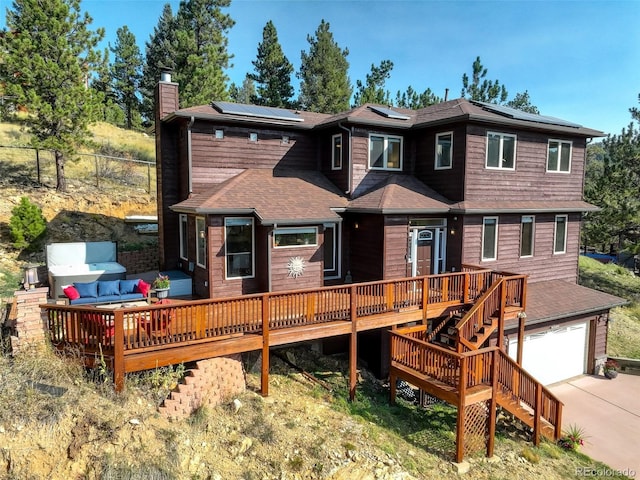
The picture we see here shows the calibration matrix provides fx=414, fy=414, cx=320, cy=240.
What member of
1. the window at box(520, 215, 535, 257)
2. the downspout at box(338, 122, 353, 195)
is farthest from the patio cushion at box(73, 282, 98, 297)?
the window at box(520, 215, 535, 257)

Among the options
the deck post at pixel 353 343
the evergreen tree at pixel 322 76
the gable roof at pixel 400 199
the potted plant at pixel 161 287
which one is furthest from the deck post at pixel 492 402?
the evergreen tree at pixel 322 76

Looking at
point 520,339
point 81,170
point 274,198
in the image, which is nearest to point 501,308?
point 520,339

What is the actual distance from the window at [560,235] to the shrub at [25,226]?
19146 mm

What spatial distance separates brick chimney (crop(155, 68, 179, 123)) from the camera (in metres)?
13.3

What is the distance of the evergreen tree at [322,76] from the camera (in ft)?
107

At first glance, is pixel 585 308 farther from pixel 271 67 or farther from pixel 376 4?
pixel 271 67

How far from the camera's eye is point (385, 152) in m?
13.7

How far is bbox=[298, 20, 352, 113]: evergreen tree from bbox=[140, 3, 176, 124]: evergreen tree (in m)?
10.4

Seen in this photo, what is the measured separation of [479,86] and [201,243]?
37.4m

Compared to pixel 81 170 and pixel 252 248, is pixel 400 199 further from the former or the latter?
pixel 81 170

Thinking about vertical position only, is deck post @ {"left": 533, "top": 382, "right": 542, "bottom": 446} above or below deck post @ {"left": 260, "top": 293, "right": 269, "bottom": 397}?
below

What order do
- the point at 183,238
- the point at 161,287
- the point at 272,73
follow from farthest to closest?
1. the point at 272,73
2. the point at 183,238
3. the point at 161,287

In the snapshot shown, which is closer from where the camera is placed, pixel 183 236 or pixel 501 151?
pixel 501 151

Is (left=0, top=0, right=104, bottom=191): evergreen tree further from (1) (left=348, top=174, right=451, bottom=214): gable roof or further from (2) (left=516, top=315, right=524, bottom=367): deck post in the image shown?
(2) (left=516, top=315, right=524, bottom=367): deck post
